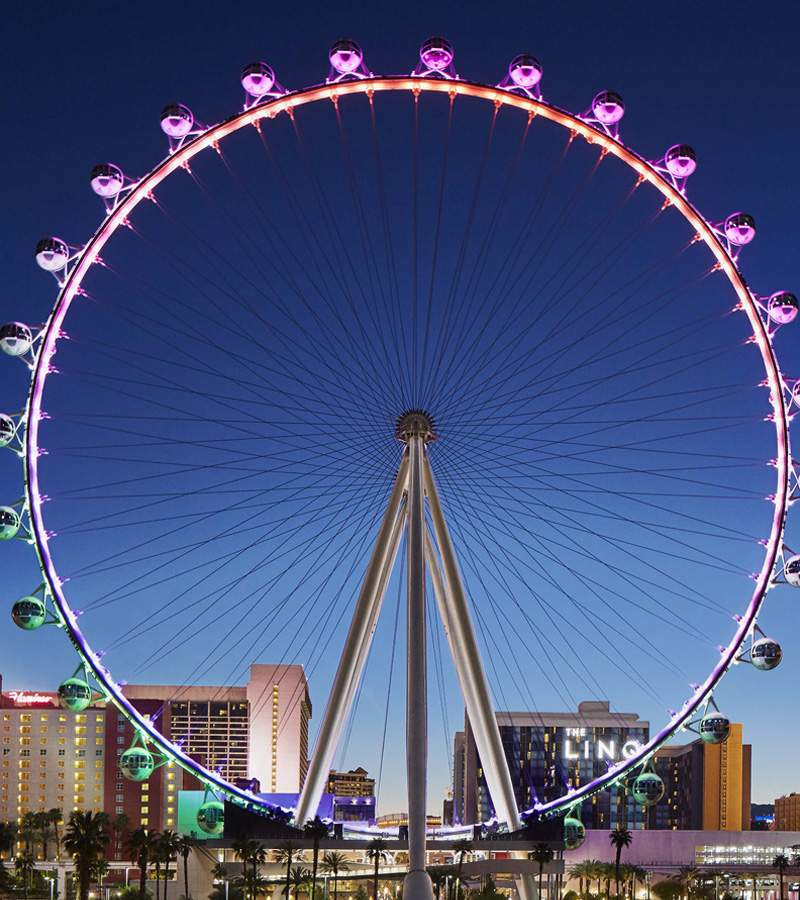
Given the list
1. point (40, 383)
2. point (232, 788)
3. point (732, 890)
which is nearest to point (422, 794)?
point (232, 788)

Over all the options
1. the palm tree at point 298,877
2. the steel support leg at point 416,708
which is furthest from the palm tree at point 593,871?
the steel support leg at point 416,708

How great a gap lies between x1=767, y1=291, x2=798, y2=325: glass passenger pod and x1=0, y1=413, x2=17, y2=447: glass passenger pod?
18.7 m

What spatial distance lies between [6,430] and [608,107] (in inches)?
647

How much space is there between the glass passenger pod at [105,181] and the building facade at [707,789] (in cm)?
15582

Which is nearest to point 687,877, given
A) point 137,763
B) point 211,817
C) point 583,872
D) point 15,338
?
point 583,872

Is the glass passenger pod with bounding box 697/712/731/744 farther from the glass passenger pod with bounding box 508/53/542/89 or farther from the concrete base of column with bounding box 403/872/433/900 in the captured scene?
the glass passenger pod with bounding box 508/53/542/89

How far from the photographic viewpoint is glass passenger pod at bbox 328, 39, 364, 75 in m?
31.4

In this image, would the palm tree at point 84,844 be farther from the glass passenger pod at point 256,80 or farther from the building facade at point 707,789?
the building facade at point 707,789

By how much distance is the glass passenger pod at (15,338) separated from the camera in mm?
30609

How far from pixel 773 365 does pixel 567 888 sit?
7786cm

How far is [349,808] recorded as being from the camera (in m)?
106

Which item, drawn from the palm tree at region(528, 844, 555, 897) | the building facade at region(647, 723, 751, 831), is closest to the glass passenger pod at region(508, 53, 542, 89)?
the palm tree at region(528, 844, 555, 897)

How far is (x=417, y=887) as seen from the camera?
30516 millimetres

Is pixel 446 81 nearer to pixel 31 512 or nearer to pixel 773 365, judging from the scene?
pixel 773 365
